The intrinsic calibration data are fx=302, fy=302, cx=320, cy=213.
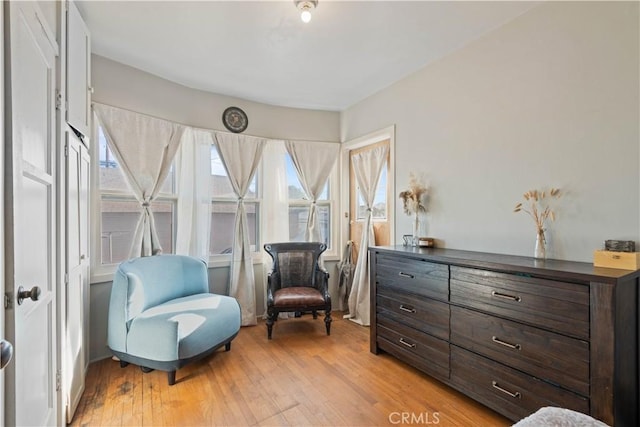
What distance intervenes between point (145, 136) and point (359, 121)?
2.36 metres

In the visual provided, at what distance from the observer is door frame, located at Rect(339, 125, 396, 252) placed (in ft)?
10.7

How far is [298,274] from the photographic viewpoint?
3627 mm

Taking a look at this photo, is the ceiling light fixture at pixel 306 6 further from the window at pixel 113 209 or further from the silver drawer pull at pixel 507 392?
the silver drawer pull at pixel 507 392

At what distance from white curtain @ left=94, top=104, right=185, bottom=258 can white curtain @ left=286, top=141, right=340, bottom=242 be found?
4.78 feet

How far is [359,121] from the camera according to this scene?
3.75m

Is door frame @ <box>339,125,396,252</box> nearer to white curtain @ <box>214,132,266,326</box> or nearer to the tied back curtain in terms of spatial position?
the tied back curtain

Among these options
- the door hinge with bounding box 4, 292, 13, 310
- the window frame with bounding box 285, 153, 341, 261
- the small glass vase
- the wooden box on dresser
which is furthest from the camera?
the window frame with bounding box 285, 153, 341, 261

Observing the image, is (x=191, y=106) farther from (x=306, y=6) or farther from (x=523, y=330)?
(x=523, y=330)

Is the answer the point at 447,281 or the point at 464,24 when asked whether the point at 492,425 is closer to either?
the point at 447,281

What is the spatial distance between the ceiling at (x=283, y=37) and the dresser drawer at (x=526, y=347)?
2.07 m

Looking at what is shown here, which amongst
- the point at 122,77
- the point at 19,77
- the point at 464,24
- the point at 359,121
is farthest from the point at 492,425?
the point at 122,77

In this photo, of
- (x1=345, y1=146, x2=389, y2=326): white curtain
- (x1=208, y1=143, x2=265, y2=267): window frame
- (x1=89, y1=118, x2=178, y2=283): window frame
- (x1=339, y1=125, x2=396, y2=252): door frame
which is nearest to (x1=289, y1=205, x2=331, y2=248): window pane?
(x1=339, y1=125, x2=396, y2=252): door frame

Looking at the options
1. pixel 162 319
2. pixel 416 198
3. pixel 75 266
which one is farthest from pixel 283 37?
pixel 162 319

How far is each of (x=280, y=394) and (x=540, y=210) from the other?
223 centimetres
